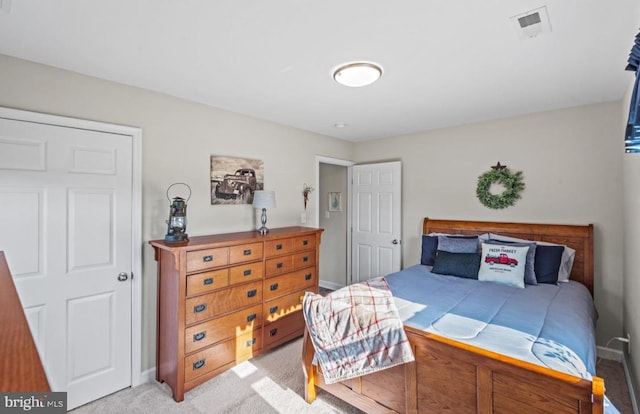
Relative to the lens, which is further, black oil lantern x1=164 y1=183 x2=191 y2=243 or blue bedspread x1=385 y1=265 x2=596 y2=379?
black oil lantern x1=164 y1=183 x2=191 y2=243

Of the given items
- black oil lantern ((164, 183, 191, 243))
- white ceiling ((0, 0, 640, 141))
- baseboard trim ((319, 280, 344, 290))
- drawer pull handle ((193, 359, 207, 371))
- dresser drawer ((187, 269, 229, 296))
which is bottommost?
baseboard trim ((319, 280, 344, 290))

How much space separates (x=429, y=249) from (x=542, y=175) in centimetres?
143

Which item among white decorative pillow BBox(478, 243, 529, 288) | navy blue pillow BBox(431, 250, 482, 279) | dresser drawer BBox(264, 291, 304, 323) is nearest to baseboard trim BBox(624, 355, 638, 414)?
white decorative pillow BBox(478, 243, 529, 288)

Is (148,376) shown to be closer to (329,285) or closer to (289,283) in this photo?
(289,283)

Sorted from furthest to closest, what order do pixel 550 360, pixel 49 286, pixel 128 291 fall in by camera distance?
1. pixel 128 291
2. pixel 49 286
3. pixel 550 360

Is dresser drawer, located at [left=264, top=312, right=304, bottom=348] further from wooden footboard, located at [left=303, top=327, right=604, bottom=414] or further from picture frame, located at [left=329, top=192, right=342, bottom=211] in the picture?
picture frame, located at [left=329, top=192, right=342, bottom=211]

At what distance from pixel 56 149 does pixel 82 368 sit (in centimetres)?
162

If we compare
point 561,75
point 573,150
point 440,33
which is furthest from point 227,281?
point 573,150

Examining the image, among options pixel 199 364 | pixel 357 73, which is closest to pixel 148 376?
pixel 199 364

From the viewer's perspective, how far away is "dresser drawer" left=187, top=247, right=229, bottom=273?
7.77 ft

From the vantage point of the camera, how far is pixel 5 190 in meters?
1.97

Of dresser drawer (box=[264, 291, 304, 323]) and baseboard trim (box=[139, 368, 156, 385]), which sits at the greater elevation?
dresser drawer (box=[264, 291, 304, 323])

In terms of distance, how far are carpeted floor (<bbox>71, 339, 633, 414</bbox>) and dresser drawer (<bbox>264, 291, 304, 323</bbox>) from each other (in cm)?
45

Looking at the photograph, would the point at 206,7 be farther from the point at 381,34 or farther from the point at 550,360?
the point at 550,360
